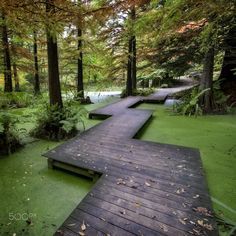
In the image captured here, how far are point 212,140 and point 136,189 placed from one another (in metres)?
2.85

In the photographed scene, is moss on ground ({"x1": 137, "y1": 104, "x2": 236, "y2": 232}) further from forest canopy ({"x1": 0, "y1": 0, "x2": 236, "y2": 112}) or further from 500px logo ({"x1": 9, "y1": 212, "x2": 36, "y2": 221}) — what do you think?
500px logo ({"x1": 9, "y1": 212, "x2": 36, "y2": 221})

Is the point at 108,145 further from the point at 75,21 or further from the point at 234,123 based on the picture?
the point at 234,123

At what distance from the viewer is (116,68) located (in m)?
12.0

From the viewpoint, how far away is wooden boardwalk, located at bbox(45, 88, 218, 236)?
1831 mm

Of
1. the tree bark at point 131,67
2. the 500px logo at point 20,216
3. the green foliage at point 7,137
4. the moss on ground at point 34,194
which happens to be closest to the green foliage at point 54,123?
the green foliage at point 7,137

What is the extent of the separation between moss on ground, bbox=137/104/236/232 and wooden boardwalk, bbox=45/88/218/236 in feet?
0.86

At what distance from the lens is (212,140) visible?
14.8ft

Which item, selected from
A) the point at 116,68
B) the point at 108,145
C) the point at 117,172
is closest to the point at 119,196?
the point at 117,172

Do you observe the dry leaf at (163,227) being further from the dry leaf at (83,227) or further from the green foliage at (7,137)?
the green foliage at (7,137)

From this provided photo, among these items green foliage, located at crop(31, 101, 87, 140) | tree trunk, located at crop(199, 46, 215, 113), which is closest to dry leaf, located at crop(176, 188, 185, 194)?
green foliage, located at crop(31, 101, 87, 140)

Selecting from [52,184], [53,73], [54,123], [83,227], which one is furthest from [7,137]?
[83,227]

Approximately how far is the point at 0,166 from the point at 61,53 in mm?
7331

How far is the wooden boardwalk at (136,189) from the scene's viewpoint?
183 cm

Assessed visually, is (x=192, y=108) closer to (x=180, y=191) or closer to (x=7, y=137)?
(x=180, y=191)
